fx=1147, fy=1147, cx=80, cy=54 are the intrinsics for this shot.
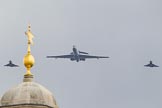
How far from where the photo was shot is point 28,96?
315ft

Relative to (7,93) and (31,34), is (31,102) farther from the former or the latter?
(31,34)

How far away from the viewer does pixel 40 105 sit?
95.3 meters

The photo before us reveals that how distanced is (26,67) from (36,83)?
3.05 meters

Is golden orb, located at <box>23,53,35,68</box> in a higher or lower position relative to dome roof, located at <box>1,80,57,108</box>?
higher

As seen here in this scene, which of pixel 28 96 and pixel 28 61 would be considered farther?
pixel 28 61

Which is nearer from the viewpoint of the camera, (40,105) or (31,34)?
(40,105)

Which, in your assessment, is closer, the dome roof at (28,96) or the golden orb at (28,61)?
the dome roof at (28,96)

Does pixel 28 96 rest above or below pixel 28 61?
below

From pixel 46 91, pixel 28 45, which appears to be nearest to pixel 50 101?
pixel 46 91

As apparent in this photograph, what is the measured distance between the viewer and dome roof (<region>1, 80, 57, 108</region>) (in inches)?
3762

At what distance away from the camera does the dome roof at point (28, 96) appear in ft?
314

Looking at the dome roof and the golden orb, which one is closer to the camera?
the dome roof

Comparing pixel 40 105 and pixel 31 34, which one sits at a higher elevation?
pixel 31 34

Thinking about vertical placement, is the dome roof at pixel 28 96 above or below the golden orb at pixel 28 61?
below
